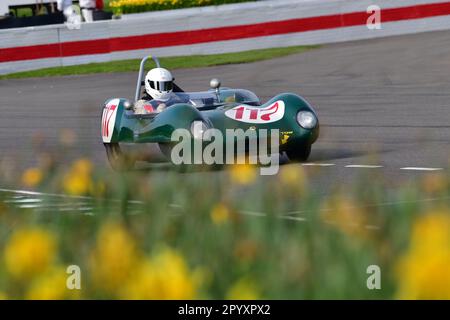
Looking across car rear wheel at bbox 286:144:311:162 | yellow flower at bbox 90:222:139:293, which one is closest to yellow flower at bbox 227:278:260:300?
yellow flower at bbox 90:222:139:293

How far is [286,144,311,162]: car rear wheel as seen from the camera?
11.8 metres

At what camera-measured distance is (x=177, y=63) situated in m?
25.5

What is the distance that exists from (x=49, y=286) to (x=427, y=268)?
1022 mm

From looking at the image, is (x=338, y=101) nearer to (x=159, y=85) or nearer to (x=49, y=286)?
(x=159, y=85)

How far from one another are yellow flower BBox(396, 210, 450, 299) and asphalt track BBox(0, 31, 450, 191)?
5627mm

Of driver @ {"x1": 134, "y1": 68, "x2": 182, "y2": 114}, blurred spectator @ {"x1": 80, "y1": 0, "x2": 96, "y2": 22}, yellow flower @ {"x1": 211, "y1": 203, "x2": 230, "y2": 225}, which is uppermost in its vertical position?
yellow flower @ {"x1": 211, "y1": 203, "x2": 230, "y2": 225}

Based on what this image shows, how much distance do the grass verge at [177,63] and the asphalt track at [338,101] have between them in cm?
58

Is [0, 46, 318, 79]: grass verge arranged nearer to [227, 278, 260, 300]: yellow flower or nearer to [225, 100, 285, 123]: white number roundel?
[225, 100, 285, 123]: white number roundel

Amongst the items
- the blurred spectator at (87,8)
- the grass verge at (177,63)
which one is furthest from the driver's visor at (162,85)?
the blurred spectator at (87,8)

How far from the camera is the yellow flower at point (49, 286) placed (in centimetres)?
339

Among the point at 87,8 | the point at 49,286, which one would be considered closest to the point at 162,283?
the point at 49,286
